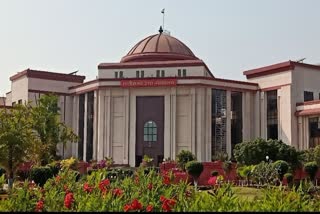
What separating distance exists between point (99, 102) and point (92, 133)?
10.1 feet

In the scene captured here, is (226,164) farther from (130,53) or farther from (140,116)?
(130,53)

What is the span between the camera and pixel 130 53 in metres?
48.3

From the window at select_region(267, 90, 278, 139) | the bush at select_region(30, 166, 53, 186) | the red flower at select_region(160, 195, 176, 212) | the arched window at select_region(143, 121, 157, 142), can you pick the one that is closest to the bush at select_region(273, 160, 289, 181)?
the bush at select_region(30, 166, 53, 186)

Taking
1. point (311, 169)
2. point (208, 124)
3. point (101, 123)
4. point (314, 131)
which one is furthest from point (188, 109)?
point (311, 169)

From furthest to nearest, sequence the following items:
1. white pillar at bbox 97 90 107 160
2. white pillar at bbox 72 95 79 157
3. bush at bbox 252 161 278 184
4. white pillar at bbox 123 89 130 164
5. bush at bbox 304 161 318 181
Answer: white pillar at bbox 72 95 79 157 → white pillar at bbox 97 90 107 160 → white pillar at bbox 123 89 130 164 → bush at bbox 304 161 318 181 → bush at bbox 252 161 278 184

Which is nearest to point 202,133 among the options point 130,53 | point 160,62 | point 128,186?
point 160,62

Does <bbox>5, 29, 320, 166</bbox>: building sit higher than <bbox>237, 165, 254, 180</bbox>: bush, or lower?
higher

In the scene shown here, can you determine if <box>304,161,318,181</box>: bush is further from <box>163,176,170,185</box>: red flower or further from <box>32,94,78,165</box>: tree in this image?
<box>163,176,170,185</box>: red flower

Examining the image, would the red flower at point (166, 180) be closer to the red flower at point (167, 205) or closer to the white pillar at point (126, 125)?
the red flower at point (167, 205)

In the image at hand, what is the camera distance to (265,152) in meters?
33.6

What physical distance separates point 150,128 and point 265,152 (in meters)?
12.3

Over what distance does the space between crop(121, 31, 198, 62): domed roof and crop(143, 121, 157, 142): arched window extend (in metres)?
6.35

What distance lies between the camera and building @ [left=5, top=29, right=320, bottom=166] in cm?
4197

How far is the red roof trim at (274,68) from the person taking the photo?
139ft
